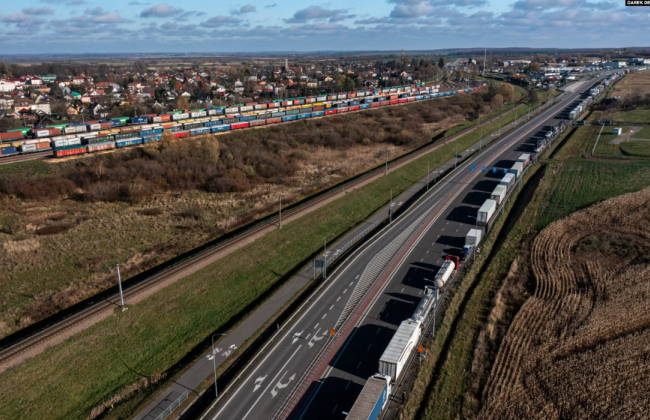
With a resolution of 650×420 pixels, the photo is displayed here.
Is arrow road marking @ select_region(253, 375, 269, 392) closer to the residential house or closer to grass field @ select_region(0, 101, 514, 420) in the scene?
grass field @ select_region(0, 101, 514, 420)

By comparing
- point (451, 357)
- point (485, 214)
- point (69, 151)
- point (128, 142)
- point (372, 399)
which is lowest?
point (451, 357)

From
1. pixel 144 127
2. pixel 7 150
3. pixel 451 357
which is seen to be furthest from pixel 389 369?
pixel 144 127

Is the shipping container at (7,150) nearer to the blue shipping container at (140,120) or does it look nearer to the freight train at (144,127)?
the freight train at (144,127)

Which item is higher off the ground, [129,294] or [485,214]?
[485,214]

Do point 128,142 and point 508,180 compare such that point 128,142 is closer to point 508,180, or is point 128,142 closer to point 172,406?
point 508,180

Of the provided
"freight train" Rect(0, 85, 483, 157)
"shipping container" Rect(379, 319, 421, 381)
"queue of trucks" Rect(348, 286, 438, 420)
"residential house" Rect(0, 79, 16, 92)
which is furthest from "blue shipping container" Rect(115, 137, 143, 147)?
"residential house" Rect(0, 79, 16, 92)

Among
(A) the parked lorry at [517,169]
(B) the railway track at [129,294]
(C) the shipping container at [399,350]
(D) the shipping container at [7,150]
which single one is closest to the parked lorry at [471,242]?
(C) the shipping container at [399,350]
